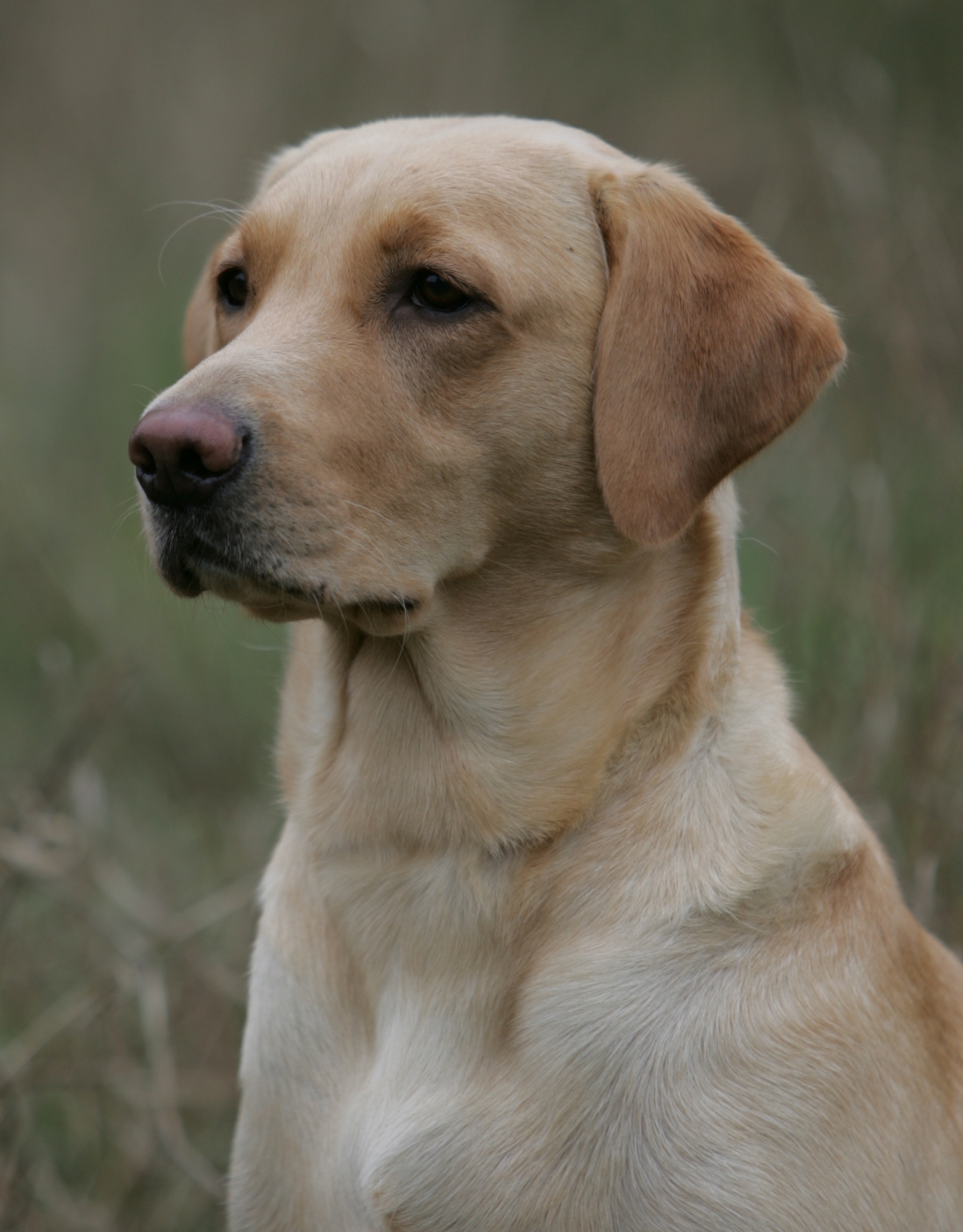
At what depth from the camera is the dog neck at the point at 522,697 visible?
8.93 feet

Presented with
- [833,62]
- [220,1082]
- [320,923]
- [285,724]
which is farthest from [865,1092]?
[833,62]

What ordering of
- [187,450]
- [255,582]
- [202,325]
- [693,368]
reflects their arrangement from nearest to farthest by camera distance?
[187,450], [255,582], [693,368], [202,325]

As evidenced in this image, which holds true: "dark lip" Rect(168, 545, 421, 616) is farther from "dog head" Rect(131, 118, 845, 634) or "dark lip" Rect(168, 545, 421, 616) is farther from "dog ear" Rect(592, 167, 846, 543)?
"dog ear" Rect(592, 167, 846, 543)

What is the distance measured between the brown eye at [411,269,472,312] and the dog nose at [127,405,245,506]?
1.74ft

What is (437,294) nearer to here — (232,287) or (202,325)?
(232,287)

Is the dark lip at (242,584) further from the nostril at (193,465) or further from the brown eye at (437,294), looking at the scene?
the brown eye at (437,294)

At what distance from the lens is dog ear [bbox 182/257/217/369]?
3.45 metres

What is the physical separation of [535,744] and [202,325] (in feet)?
5.06

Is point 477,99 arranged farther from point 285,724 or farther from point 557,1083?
→ point 557,1083

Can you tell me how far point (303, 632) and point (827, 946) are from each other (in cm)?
133

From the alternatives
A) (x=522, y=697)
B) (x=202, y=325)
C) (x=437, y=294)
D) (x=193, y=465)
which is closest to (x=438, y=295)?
(x=437, y=294)

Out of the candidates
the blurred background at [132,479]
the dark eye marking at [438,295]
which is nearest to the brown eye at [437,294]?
the dark eye marking at [438,295]

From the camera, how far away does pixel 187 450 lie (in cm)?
248

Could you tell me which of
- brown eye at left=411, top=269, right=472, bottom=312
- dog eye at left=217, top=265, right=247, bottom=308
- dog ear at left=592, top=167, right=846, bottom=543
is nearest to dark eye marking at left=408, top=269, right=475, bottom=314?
brown eye at left=411, top=269, right=472, bottom=312
